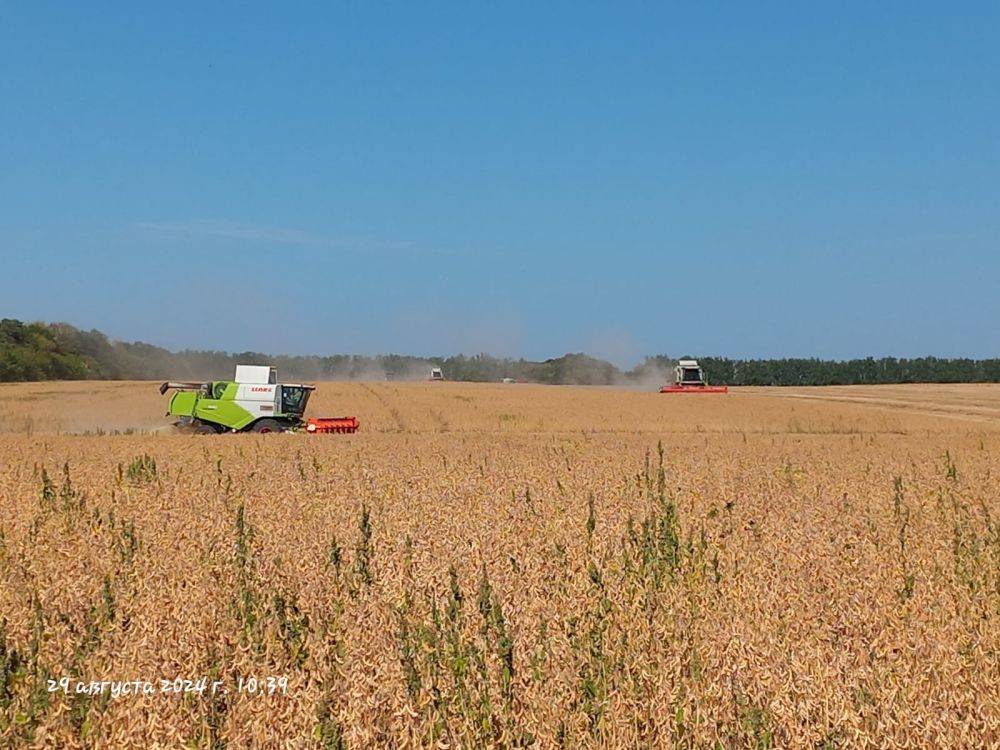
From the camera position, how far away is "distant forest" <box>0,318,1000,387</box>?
85000 mm

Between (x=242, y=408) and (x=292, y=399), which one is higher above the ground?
(x=292, y=399)

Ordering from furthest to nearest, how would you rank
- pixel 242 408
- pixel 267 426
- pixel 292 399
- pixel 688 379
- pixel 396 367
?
1. pixel 396 367
2. pixel 688 379
3. pixel 292 399
4. pixel 267 426
5. pixel 242 408

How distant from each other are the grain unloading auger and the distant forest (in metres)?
53.1

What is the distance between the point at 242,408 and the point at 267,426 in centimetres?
100

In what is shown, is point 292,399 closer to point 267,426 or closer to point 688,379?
point 267,426

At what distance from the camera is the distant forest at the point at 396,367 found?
85.0m

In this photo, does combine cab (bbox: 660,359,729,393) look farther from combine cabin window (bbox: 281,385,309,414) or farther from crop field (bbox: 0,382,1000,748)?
crop field (bbox: 0,382,1000,748)

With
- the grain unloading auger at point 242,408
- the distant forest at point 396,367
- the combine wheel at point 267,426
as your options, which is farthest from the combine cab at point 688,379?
the combine wheel at point 267,426

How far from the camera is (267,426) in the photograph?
31.1 meters

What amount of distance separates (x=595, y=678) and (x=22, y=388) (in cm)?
5861

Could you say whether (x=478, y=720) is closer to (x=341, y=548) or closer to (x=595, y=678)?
(x=595, y=678)

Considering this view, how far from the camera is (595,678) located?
5.53 metres

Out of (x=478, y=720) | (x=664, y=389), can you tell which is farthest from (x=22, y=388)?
(x=478, y=720)

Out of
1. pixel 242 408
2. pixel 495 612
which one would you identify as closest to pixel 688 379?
pixel 242 408
